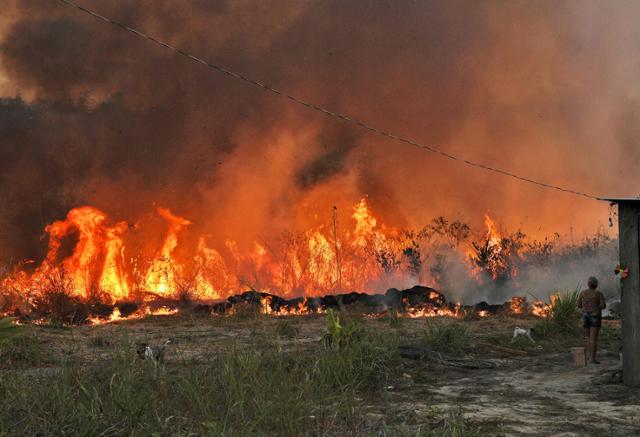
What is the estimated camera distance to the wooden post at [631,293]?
30.5 feet

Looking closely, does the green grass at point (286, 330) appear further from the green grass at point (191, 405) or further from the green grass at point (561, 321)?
the green grass at point (191, 405)

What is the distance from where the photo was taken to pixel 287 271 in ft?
78.8

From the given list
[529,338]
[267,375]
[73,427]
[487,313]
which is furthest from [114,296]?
[73,427]

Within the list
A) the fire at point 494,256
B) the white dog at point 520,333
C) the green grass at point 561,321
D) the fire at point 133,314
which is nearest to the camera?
the white dog at point 520,333

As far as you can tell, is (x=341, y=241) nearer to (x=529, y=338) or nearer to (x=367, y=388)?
(x=529, y=338)

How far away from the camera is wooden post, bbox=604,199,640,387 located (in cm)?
929

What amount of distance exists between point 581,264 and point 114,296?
50.7 ft

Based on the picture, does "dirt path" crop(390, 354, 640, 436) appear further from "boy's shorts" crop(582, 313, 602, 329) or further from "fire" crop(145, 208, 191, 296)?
"fire" crop(145, 208, 191, 296)

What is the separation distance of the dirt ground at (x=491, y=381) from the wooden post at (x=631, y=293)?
1.03 ft

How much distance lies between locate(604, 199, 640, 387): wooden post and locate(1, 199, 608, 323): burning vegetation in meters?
9.26

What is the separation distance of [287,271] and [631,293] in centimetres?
1564

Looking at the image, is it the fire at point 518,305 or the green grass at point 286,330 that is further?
the fire at point 518,305

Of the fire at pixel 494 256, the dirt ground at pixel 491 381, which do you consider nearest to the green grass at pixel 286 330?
the dirt ground at pixel 491 381

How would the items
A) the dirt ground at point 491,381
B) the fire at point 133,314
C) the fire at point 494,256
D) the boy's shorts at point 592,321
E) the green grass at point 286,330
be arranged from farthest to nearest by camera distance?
the fire at point 494,256, the fire at point 133,314, the green grass at point 286,330, the boy's shorts at point 592,321, the dirt ground at point 491,381
